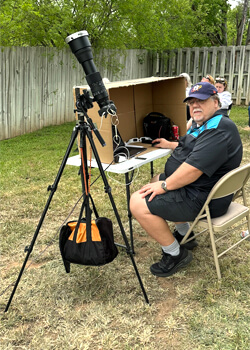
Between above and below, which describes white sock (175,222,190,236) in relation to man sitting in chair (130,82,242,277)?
below

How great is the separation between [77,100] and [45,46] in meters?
6.22

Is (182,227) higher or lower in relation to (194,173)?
lower

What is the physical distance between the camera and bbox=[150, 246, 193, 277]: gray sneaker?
9.37ft

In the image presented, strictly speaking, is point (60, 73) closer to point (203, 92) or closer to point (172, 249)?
point (203, 92)

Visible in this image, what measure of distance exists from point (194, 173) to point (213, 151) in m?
0.19

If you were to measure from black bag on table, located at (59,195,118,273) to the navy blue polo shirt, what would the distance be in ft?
2.27

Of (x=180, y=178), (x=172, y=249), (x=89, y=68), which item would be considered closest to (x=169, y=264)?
(x=172, y=249)

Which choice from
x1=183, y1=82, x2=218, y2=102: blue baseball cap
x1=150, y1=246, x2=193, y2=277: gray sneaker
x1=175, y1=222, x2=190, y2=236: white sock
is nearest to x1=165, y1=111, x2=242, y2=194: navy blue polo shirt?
x1=183, y1=82, x2=218, y2=102: blue baseball cap

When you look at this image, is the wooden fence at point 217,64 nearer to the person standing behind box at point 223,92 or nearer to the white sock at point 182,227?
the person standing behind box at point 223,92

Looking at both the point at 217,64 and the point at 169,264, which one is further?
the point at 217,64

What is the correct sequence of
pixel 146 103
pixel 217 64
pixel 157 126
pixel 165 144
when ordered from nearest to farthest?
pixel 165 144
pixel 157 126
pixel 146 103
pixel 217 64

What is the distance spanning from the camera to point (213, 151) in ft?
8.09

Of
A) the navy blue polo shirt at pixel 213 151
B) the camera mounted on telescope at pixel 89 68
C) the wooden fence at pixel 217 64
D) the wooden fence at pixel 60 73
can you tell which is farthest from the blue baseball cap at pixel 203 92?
the wooden fence at pixel 217 64

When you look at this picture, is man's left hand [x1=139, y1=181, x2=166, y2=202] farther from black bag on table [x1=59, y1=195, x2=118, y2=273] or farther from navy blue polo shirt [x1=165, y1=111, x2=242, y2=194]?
black bag on table [x1=59, y1=195, x2=118, y2=273]
